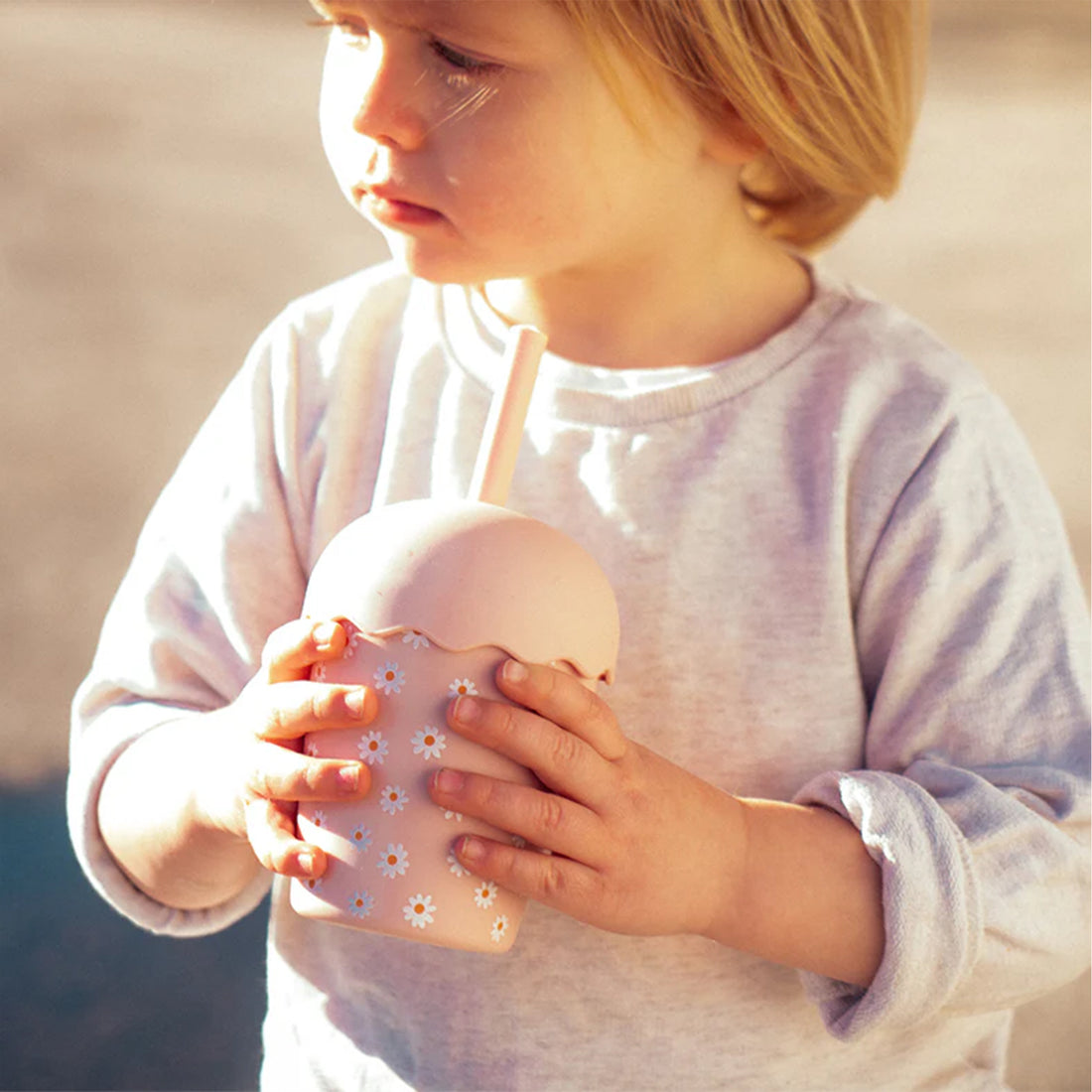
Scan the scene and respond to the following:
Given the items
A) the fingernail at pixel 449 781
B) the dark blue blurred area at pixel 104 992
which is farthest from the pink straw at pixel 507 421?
the dark blue blurred area at pixel 104 992

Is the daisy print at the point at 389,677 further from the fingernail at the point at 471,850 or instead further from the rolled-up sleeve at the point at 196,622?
the rolled-up sleeve at the point at 196,622

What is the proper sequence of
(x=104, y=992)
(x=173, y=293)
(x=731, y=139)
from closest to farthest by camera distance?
(x=731, y=139)
(x=104, y=992)
(x=173, y=293)

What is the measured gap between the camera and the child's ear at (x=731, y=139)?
867 mm

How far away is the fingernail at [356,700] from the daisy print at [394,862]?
6cm

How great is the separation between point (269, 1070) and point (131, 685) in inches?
9.3

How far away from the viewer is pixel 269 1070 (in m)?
0.92

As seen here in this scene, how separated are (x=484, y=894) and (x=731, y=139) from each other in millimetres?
439

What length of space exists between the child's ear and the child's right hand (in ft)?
1.19

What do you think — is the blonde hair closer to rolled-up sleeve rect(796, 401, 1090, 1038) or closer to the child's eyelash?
the child's eyelash

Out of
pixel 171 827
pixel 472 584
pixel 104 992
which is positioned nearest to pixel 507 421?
pixel 472 584

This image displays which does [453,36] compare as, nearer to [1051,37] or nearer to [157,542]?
[157,542]

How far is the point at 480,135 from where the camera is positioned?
2.51ft

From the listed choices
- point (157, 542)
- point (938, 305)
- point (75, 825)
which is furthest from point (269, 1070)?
point (938, 305)

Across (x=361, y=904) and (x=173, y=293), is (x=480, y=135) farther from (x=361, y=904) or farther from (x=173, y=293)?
(x=173, y=293)
